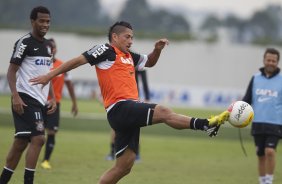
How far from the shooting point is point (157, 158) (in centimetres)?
1645

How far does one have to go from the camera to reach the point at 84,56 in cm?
883

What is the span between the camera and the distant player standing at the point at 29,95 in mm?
9617

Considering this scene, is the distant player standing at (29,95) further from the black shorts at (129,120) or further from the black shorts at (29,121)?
the black shorts at (129,120)

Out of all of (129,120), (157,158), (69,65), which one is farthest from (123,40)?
(157,158)

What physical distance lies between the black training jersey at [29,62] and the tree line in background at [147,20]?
145 feet

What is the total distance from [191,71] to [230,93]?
11.2m

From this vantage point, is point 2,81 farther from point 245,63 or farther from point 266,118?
point 266,118

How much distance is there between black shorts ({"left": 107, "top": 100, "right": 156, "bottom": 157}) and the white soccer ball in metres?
0.99

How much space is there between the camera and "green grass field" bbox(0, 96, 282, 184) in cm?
1259

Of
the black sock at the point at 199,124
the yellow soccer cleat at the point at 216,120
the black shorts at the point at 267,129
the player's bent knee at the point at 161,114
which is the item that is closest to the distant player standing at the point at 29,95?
the player's bent knee at the point at 161,114

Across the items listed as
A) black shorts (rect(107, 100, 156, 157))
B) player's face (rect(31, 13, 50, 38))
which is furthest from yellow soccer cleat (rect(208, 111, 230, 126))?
player's face (rect(31, 13, 50, 38))

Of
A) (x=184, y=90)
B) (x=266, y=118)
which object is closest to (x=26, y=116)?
(x=266, y=118)

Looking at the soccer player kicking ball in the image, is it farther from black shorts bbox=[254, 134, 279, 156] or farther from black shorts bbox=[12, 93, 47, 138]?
black shorts bbox=[254, 134, 279, 156]

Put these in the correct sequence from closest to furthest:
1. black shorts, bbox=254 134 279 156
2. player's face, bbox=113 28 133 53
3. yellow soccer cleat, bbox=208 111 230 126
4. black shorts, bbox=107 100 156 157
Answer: yellow soccer cleat, bbox=208 111 230 126, black shorts, bbox=107 100 156 157, player's face, bbox=113 28 133 53, black shorts, bbox=254 134 279 156
